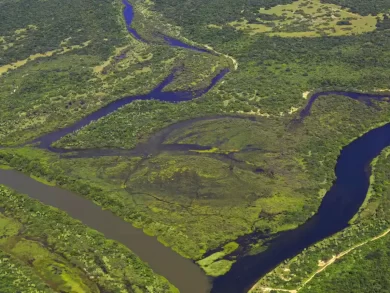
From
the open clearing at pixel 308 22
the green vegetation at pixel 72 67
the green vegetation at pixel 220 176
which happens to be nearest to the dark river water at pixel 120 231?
the green vegetation at pixel 220 176

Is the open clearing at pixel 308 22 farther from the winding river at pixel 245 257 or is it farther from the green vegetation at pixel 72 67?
the winding river at pixel 245 257

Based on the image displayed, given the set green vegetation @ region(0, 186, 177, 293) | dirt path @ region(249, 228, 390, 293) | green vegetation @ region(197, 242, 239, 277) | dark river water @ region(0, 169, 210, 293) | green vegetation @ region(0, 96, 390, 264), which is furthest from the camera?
green vegetation @ region(0, 96, 390, 264)

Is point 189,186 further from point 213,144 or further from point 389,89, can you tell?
point 389,89

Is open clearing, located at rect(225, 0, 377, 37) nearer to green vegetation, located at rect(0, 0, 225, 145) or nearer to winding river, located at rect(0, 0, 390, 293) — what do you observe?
green vegetation, located at rect(0, 0, 225, 145)

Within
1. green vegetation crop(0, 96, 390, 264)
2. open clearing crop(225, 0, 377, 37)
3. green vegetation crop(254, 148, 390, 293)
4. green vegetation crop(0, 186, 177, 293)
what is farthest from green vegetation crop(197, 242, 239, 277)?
open clearing crop(225, 0, 377, 37)

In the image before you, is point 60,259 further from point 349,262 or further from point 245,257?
point 349,262

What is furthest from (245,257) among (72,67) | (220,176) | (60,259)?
(72,67)
